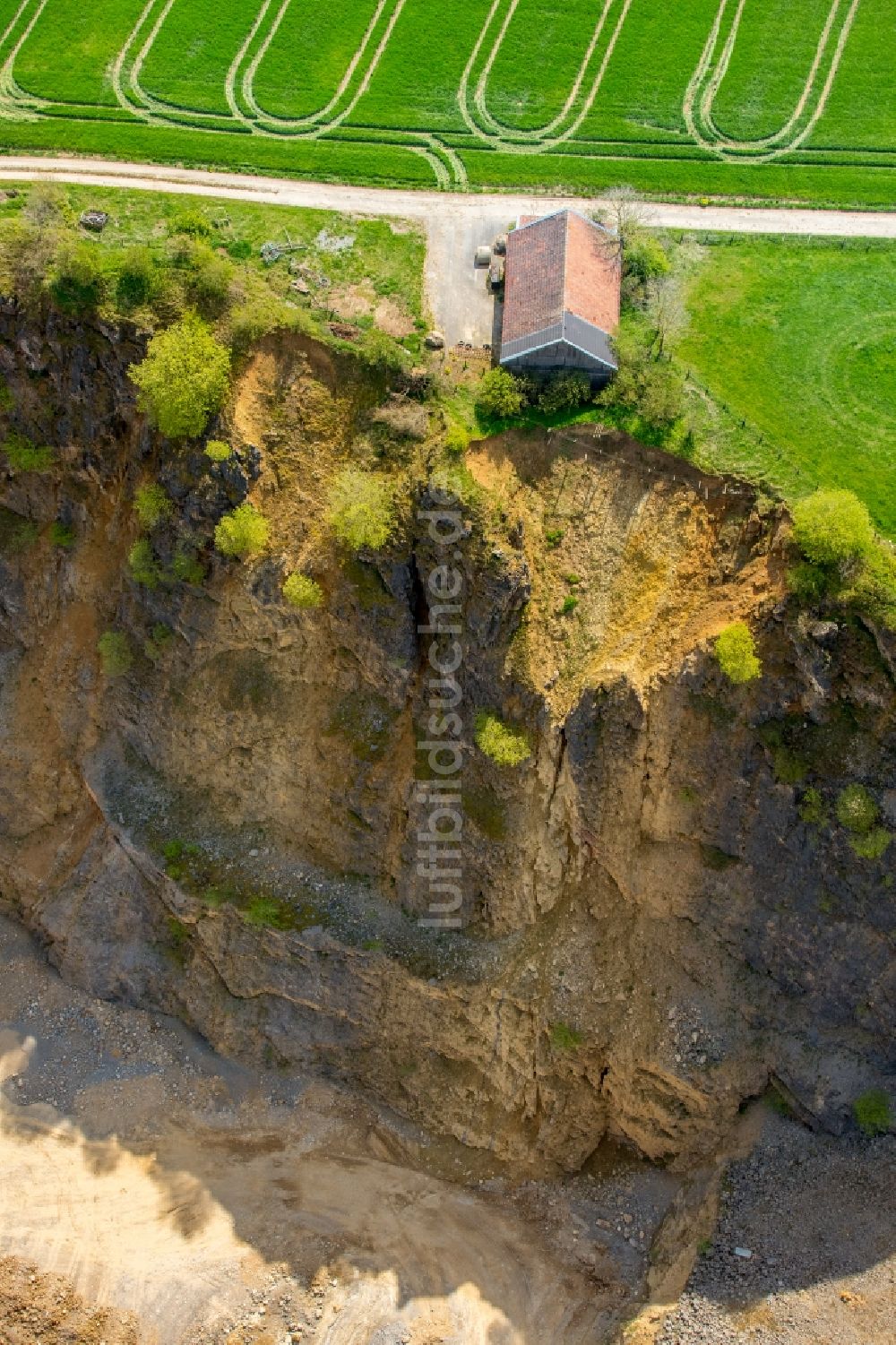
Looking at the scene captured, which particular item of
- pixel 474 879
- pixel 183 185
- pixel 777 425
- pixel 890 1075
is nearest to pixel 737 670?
pixel 777 425

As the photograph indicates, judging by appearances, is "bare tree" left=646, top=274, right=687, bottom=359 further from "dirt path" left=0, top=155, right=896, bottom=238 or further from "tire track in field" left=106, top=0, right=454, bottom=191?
"tire track in field" left=106, top=0, right=454, bottom=191

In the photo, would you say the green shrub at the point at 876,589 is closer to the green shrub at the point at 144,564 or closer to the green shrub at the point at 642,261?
the green shrub at the point at 642,261

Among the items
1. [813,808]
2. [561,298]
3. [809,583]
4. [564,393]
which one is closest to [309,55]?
[561,298]

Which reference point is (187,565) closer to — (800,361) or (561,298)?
(561,298)

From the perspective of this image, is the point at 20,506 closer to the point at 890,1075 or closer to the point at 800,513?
the point at 800,513

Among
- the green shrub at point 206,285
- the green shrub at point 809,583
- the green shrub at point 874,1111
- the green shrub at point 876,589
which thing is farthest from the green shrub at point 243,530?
the green shrub at point 874,1111
